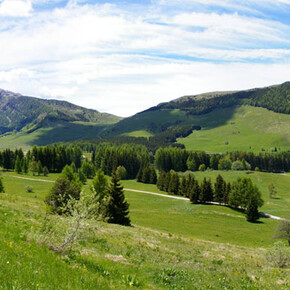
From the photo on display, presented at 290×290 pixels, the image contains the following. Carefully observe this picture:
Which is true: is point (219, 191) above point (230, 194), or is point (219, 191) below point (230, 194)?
above

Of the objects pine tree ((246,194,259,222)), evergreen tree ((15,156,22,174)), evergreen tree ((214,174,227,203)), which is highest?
evergreen tree ((15,156,22,174))

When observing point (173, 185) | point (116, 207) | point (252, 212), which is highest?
point (116, 207)

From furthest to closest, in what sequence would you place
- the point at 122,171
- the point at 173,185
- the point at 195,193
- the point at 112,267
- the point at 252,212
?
the point at 122,171 < the point at 173,185 < the point at 195,193 < the point at 252,212 < the point at 112,267

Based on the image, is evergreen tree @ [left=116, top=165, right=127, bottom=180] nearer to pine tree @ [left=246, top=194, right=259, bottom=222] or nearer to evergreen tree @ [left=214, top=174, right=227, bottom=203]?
evergreen tree @ [left=214, top=174, right=227, bottom=203]

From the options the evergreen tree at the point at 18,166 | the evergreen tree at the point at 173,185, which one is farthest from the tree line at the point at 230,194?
the evergreen tree at the point at 18,166

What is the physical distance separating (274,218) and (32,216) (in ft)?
256

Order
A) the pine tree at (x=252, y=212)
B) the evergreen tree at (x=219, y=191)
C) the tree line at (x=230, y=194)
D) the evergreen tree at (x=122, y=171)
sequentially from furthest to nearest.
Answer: the evergreen tree at (x=122, y=171), the evergreen tree at (x=219, y=191), the tree line at (x=230, y=194), the pine tree at (x=252, y=212)

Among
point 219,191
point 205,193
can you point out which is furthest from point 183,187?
point 219,191

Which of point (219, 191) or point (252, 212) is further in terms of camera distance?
point (219, 191)

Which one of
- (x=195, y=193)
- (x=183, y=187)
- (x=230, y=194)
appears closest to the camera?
(x=230, y=194)

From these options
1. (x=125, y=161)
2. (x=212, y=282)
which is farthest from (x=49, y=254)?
(x=125, y=161)

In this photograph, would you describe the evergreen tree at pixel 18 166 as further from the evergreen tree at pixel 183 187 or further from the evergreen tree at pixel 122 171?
the evergreen tree at pixel 183 187

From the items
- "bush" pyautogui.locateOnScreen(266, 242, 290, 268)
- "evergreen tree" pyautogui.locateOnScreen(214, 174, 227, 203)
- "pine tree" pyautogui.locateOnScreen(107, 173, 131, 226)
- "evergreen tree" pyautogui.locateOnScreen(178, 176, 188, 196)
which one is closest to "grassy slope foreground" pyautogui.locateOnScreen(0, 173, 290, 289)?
"bush" pyautogui.locateOnScreen(266, 242, 290, 268)

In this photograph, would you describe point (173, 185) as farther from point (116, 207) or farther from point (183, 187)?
point (116, 207)
